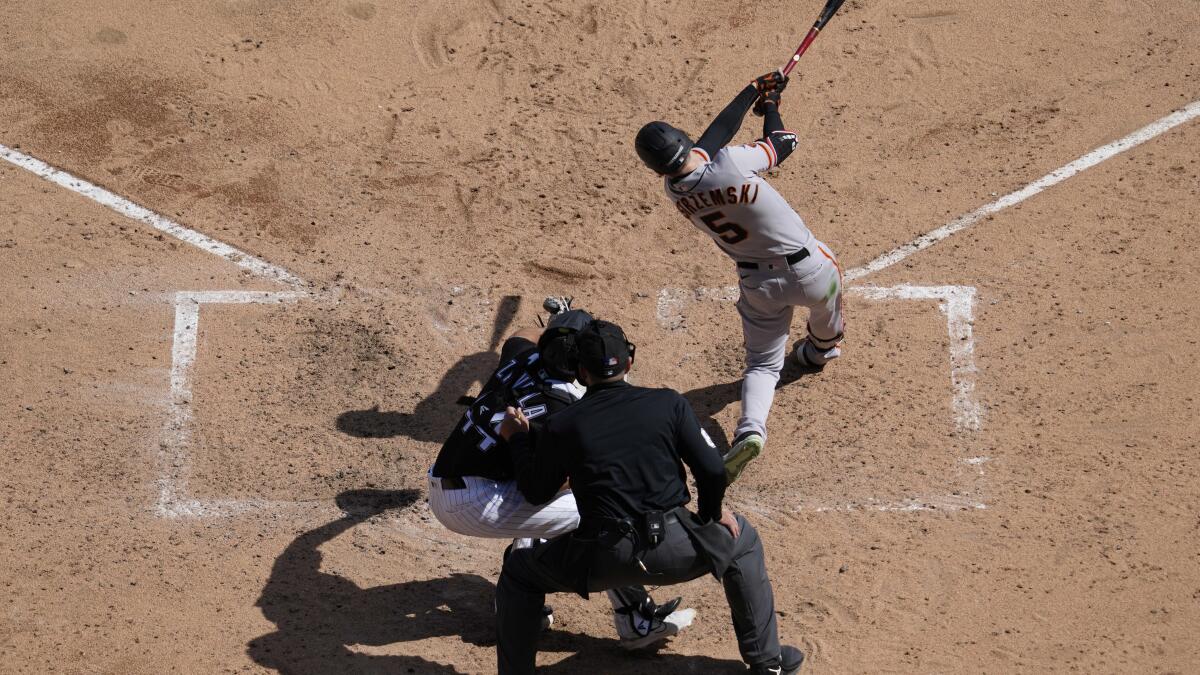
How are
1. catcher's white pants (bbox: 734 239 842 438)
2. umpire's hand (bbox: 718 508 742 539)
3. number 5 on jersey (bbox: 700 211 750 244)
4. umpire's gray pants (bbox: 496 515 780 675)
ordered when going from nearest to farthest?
1. umpire's gray pants (bbox: 496 515 780 675)
2. umpire's hand (bbox: 718 508 742 539)
3. number 5 on jersey (bbox: 700 211 750 244)
4. catcher's white pants (bbox: 734 239 842 438)

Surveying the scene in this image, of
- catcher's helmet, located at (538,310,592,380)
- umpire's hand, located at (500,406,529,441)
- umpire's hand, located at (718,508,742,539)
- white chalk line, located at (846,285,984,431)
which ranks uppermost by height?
catcher's helmet, located at (538,310,592,380)

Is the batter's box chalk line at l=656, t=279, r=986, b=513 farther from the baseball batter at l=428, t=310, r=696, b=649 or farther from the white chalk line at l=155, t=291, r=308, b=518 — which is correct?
the white chalk line at l=155, t=291, r=308, b=518

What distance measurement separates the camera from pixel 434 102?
10.0 meters

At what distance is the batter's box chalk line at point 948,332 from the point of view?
7363 mm

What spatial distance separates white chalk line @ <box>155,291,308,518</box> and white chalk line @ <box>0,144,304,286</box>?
22 cm

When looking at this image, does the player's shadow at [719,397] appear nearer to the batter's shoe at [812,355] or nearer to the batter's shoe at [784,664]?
the batter's shoe at [812,355]

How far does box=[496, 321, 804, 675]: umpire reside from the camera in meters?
5.70

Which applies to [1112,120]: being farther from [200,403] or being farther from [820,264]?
[200,403]

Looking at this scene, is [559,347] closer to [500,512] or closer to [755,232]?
[500,512]

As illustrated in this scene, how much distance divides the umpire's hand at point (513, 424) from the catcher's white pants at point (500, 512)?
0.49 m

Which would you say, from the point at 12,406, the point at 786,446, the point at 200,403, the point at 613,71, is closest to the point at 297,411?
the point at 200,403

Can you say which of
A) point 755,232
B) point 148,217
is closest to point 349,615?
point 755,232

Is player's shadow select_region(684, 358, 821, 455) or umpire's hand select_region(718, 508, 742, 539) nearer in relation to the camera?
umpire's hand select_region(718, 508, 742, 539)

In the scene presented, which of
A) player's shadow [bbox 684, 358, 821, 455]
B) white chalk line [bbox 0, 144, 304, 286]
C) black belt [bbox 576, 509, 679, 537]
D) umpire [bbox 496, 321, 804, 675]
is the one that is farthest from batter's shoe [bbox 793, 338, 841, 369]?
white chalk line [bbox 0, 144, 304, 286]
